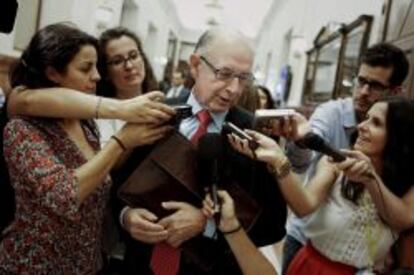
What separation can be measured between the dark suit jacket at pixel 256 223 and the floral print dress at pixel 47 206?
12cm

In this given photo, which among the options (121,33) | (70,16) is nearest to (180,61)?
(70,16)

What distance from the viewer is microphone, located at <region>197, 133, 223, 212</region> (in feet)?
4.91

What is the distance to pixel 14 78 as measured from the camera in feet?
5.77

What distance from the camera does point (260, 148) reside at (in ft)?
5.16

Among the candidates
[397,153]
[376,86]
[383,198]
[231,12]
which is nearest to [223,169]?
[383,198]

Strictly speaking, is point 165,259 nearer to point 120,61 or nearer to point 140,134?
point 140,134

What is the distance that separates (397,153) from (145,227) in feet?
3.07

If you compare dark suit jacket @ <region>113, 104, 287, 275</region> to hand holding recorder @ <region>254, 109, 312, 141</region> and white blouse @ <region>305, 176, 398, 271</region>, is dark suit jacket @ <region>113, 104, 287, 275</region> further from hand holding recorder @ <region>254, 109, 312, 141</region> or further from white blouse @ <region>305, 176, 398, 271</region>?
white blouse @ <region>305, 176, 398, 271</region>

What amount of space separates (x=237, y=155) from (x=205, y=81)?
9.9 inches

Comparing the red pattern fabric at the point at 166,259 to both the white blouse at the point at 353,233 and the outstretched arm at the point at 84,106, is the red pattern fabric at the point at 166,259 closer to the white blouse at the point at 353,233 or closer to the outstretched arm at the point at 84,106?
the outstretched arm at the point at 84,106

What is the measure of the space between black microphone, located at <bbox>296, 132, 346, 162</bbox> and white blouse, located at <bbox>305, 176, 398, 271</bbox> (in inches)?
10.4

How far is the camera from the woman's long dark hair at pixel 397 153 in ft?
6.23

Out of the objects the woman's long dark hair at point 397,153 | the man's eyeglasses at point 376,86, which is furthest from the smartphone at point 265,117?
the man's eyeglasses at point 376,86

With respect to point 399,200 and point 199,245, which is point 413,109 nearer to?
point 399,200
